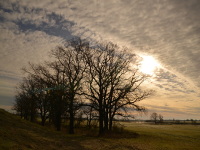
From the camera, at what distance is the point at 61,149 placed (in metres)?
11.7

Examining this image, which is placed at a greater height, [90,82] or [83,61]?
[83,61]

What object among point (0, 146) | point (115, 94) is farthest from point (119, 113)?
point (0, 146)

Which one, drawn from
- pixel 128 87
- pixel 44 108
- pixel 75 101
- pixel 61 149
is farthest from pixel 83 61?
pixel 44 108

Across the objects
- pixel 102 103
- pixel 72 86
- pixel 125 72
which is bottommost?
pixel 102 103

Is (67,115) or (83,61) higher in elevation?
(83,61)

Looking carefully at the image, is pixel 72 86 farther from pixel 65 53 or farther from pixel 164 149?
pixel 164 149

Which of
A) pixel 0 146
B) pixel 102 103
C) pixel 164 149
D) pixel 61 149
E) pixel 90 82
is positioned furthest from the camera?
pixel 102 103

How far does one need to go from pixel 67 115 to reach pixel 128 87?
38.4ft

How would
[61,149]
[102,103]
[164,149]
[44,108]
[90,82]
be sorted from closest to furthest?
[61,149], [164,149], [90,82], [102,103], [44,108]

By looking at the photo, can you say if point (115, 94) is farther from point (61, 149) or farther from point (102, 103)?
point (61, 149)

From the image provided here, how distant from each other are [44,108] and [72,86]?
60.8ft

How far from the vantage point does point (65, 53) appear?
25.8 metres

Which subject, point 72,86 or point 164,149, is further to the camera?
point 72,86

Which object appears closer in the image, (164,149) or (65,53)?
(164,149)
